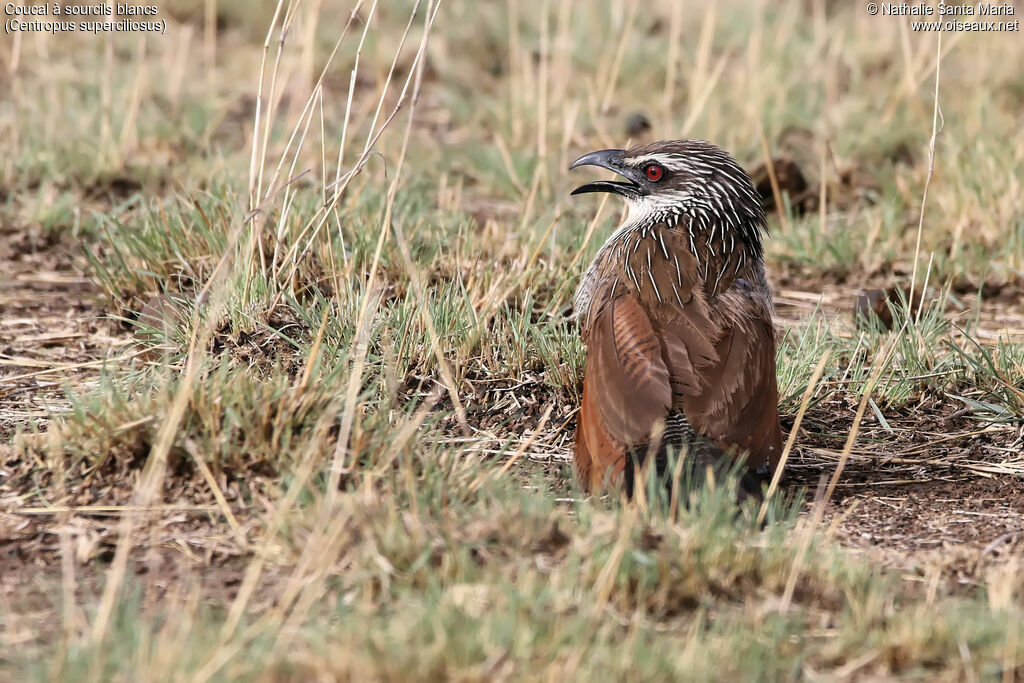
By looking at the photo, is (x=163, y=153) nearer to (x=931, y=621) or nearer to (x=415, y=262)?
(x=415, y=262)

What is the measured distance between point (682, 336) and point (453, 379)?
895 millimetres

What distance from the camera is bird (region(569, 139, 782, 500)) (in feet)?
12.1

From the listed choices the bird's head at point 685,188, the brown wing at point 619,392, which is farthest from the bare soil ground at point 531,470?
the bird's head at point 685,188

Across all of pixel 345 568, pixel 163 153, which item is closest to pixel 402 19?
pixel 163 153

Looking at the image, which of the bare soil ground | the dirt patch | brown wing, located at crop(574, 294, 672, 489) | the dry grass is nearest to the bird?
brown wing, located at crop(574, 294, 672, 489)

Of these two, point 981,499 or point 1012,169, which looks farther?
point 1012,169

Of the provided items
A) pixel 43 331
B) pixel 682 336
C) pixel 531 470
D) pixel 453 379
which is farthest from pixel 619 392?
pixel 43 331

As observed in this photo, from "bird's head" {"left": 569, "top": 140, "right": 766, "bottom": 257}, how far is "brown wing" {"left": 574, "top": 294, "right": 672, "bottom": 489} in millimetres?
732

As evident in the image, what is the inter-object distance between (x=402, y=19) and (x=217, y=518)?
6243 mm

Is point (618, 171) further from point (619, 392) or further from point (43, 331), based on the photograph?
point (43, 331)

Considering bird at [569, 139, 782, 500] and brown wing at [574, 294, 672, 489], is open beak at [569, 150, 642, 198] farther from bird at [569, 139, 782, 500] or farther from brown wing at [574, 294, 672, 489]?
brown wing at [574, 294, 672, 489]

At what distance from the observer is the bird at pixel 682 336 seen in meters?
3.69

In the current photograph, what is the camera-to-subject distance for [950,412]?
182 inches

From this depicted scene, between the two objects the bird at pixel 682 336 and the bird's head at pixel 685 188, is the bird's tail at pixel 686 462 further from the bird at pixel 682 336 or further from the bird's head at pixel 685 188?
the bird's head at pixel 685 188
